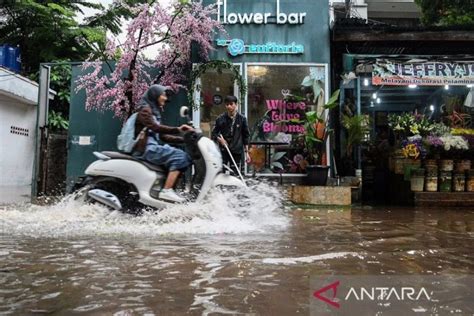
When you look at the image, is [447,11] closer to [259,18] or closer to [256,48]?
[259,18]

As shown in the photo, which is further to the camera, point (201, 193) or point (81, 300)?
point (201, 193)

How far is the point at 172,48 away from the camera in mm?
9289

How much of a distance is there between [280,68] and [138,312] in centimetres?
820

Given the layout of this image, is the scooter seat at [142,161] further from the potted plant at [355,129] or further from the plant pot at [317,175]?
the potted plant at [355,129]

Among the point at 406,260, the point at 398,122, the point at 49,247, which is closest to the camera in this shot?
the point at 406,260

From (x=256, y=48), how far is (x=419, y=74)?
3284 mm

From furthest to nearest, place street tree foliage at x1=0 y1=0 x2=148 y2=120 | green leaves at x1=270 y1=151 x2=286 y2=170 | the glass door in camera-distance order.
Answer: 1. street tree foliage at x1=0 y1=0 x2=148 y2=120
2. the glass door
3. green leaves at x1=270 y1=151 x2=286 y2=170

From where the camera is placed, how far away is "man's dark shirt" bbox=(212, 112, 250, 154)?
6.50 meters

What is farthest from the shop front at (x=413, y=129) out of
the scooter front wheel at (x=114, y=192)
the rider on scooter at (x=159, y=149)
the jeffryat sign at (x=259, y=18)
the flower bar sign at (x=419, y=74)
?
the scooter front wheel at (x=114, y=192)

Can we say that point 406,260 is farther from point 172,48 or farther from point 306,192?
point 172,48

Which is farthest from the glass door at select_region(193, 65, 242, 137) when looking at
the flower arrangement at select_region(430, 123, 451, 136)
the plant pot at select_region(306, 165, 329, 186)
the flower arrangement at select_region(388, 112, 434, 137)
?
the flower arrangement at select_region(430, 123, 451, 136)

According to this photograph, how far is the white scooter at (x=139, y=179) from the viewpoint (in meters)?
4.71

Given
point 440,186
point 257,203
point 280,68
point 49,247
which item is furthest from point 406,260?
point 280,68

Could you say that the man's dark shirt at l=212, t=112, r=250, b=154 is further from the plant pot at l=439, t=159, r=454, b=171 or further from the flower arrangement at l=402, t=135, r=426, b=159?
the plant pot at l=439, t=159, r=454, b=171
